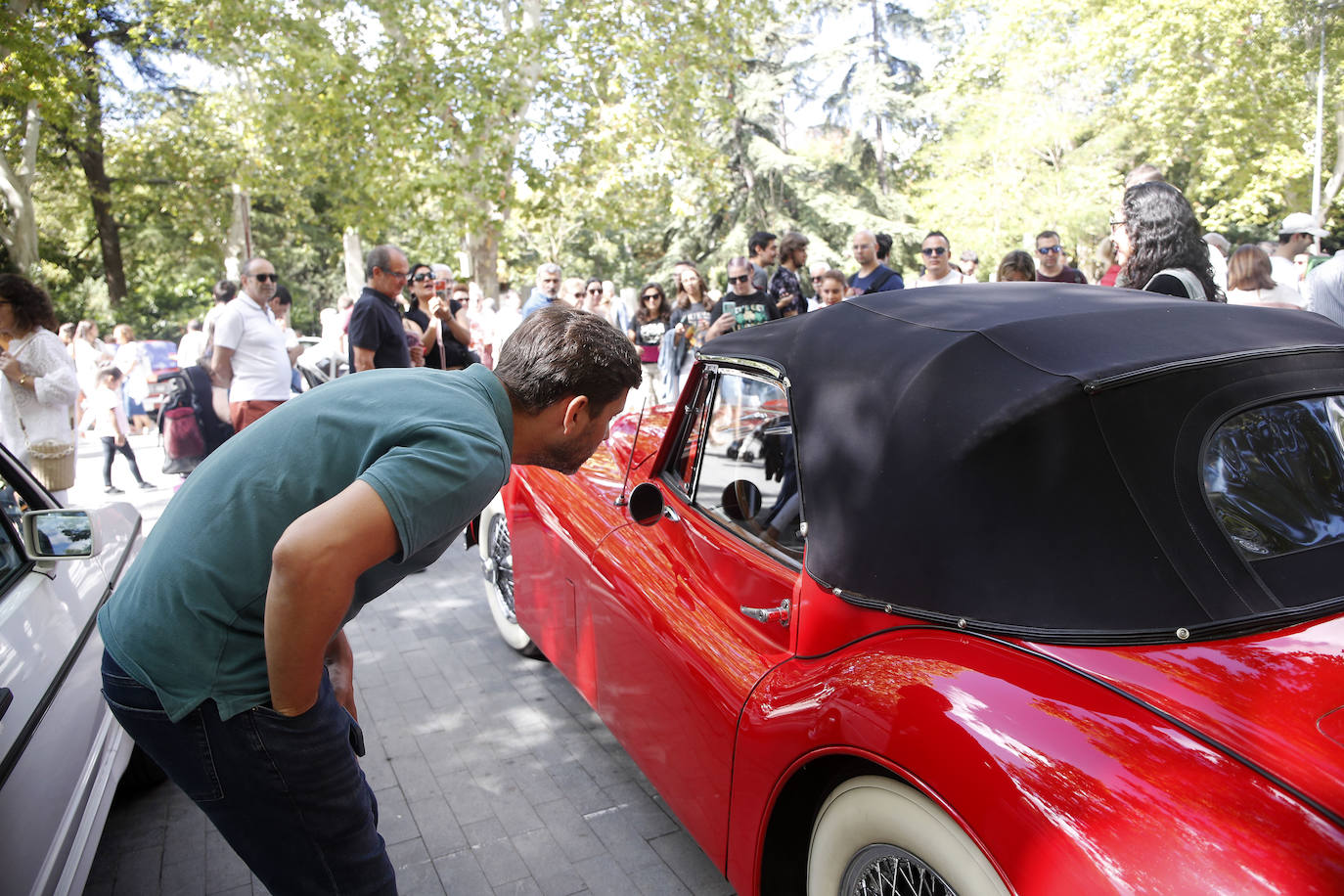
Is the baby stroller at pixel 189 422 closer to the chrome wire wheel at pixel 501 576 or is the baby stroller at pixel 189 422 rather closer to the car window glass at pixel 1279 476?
the chrome wire wheel at pixel 501 576

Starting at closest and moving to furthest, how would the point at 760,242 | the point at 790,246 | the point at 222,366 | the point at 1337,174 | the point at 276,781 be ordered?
1. the point at 276,781
2. the point at 222,366
3. the point at 790,246
4. the point at 760,242
5. the point at 1337,174

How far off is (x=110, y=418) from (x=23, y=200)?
41.6ft

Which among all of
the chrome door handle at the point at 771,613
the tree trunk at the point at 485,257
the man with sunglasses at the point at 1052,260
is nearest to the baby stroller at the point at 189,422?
the chrome door handle at the point at 771,613

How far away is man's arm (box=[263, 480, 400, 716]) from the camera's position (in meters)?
1.32

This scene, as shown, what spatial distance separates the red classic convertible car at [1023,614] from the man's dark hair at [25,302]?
400 cm

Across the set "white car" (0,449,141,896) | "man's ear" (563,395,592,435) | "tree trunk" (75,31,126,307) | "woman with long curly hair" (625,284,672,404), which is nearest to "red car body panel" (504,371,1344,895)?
"man's ear" (563,395,592,435)

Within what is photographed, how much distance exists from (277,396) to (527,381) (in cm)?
475

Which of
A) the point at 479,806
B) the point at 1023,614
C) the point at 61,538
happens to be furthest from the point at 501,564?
the point at 1023,614

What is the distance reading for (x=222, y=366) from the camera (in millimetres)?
5797

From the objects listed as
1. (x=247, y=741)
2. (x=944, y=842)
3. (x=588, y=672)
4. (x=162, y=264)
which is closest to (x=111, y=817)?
(x=588, y=672)

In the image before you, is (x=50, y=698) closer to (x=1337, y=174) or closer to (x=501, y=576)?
(x=501, y=576)

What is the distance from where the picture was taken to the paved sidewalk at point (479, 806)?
2.79m

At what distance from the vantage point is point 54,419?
16.3 ft

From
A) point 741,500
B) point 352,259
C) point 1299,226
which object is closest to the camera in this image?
point 741,500
